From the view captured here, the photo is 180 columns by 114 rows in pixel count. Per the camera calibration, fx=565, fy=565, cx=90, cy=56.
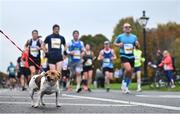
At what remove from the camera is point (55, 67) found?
16828 mm

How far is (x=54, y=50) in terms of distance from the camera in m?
16.9

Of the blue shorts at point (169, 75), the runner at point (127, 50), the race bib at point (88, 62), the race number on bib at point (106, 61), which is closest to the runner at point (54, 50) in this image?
the runner at point (127, 50)

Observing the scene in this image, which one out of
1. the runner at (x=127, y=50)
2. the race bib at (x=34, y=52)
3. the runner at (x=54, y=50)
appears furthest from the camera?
the race bib at (x=34, y=52)

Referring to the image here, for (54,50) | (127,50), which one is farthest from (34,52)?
(127,50)

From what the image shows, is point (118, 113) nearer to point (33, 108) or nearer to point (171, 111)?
point (171, 111)

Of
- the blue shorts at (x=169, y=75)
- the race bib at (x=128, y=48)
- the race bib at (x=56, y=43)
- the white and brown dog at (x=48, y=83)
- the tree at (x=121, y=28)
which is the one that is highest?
the tree at (x=121, y=28)

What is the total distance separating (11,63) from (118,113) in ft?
93.0

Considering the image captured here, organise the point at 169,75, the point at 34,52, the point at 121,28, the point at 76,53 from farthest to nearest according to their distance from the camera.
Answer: the point at 121,28
the point at 169,75
the point at 76,53
the point at 34,52

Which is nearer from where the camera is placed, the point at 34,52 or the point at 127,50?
the point at 127,50

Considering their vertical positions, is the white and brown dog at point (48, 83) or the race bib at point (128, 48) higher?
the race bib at point (128, 48)

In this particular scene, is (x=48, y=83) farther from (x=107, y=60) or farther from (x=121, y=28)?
(x=121, y=28)

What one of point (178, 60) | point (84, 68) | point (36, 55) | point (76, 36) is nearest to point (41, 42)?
point (36, 55)

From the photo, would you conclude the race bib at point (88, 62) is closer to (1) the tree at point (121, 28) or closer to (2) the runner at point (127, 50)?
(2) the runner at point (127, 50)

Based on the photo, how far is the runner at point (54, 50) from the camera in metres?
16.7
